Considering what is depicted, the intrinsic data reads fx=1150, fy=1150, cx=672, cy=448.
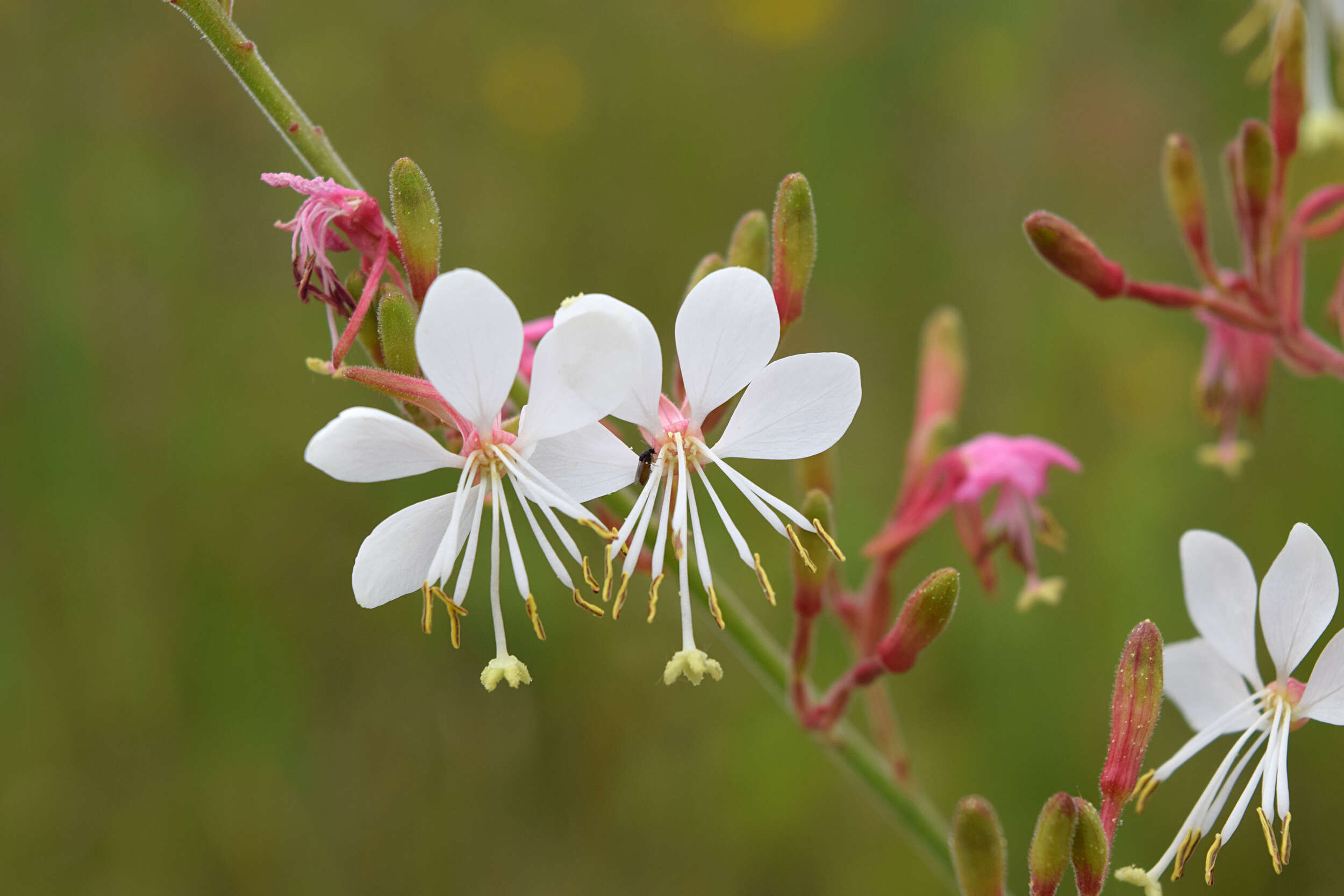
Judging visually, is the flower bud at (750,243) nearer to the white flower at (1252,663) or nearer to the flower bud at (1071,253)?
the flower bud at (1071,253)

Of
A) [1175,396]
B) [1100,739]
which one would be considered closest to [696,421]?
[1100,739]

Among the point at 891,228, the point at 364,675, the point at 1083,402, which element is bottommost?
the point at 364,675

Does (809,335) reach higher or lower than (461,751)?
higher

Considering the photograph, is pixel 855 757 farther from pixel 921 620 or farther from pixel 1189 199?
pixel 1189 199

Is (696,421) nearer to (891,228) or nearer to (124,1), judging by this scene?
(891,228)

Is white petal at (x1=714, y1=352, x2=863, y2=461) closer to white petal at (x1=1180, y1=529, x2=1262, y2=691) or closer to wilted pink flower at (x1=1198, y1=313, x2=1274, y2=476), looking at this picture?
white petal at (x1=1180, y1=529, x2=1262, y2=691)

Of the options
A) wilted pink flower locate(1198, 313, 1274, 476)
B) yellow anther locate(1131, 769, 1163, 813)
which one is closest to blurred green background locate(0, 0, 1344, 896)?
wilted pink flower locate(1198, 313, 1274, 476)

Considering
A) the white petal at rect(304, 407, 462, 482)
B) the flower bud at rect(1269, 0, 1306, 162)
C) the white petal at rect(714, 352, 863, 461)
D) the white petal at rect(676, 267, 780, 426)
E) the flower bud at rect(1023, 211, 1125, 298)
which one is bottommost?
the white petal at rect(304, 407, 462, 482)
